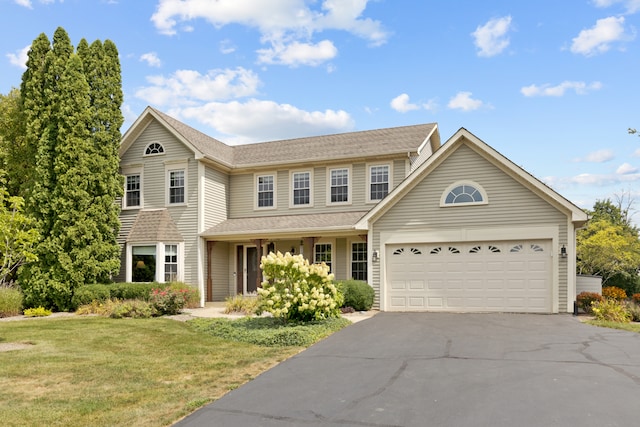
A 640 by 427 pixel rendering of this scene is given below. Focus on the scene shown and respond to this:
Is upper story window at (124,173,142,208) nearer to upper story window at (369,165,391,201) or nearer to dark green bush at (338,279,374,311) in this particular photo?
upper story window at (369,165,391,201)

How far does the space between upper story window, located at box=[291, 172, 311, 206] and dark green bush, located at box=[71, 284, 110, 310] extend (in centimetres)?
838

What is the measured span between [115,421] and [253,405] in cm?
165

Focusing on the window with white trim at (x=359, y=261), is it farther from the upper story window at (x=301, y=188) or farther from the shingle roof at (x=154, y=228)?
the shingle roof at (x=154, y=228)

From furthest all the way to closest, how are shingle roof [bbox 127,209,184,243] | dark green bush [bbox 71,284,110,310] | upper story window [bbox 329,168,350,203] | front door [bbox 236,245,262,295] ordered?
1. front door [bbox 236,245,262,295]
2. upper story window [bbox 329,168,350,203]
3. shingle roof [bbox 127,209,184,243]
4. dark green bush [bbox 71,284,110,310]

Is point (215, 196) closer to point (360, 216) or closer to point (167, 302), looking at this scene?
point (360, 216)

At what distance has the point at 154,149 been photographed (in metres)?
21.2

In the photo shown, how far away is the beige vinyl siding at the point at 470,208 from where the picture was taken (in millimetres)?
14852

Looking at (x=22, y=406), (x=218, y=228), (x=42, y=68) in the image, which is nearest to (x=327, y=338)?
(x=22, y=406)

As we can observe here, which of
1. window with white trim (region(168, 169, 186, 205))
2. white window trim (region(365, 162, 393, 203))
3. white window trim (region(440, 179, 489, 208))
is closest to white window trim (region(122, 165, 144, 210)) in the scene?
window with white trim (region(168, 169, 186, 205))

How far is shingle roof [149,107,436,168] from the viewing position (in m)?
20.1

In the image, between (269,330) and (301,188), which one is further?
(301,188)

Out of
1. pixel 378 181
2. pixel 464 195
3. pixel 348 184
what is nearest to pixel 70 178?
pixel 348 184

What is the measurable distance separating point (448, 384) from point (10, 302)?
1644 centimetres

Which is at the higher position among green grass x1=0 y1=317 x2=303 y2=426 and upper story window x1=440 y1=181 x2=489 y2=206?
upper story window x1=440 y1=181 x2=489 y2=206
